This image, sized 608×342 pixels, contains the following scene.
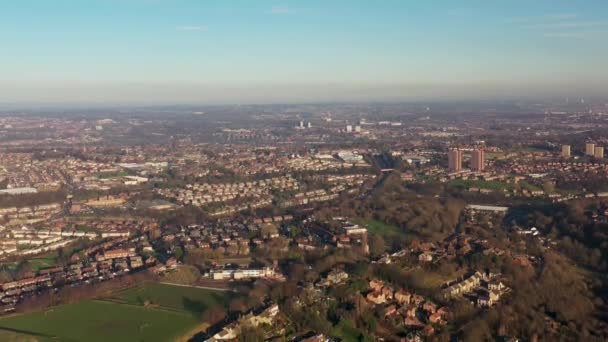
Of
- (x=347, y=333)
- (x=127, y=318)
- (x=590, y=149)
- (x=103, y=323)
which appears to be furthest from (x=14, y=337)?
(x=590, y=149)

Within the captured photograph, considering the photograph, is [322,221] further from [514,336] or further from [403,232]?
[514,336]

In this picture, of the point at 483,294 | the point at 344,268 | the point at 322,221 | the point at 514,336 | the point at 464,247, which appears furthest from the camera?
the point at 322,221

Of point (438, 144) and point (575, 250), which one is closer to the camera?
point (575, 250)

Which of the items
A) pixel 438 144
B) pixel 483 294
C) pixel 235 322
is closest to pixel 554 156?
pixel 438 144

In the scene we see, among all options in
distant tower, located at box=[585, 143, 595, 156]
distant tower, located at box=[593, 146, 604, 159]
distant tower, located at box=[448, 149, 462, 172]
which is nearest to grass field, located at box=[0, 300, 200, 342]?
distant tower, located at box=[448, 149, 462, 172]

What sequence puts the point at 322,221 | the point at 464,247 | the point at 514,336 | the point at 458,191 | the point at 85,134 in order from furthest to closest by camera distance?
1. the point at 85,134
2. the point at 458,191
3. the point at 322,221
4. the point at 464,247
5. the point at 514,336

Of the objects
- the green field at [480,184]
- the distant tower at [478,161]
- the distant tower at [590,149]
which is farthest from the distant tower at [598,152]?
the green field at [480,184]

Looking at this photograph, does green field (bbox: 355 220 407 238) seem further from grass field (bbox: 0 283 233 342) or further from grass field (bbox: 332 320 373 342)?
grass field (bbox: 332 320 373 342)
